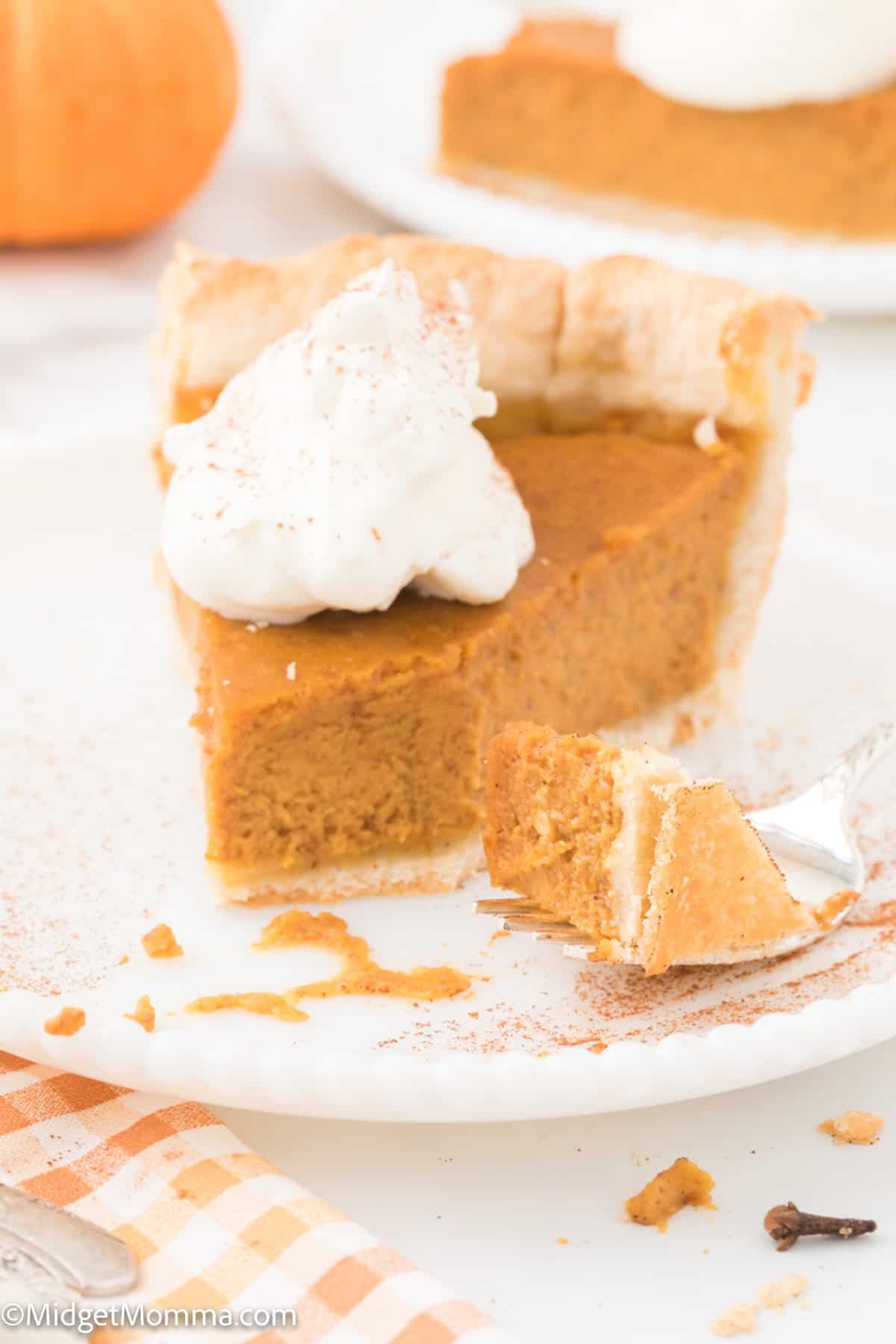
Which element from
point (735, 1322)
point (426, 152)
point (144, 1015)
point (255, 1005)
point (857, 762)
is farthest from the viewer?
point (426, 152)

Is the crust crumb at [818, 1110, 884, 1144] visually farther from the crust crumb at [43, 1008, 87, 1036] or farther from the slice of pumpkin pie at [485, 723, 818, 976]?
the crust crumb at [43, 1008, 87, 1036]

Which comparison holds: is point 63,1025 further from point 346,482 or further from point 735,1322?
point 346,482

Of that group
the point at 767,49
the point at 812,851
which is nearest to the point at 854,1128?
the point at 812,851

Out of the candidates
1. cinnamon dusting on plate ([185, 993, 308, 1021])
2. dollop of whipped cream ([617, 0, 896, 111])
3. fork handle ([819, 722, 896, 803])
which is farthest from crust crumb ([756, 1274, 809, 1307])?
dollop of whipped cream ([617, 0, 896, 111])

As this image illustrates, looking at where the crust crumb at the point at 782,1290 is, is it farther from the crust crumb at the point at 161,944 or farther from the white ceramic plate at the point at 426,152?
the white ceramic plate at the point at 426,152

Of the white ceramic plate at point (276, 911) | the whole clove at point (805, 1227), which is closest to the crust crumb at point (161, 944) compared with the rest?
the white ceramic plate at point (276, 911)

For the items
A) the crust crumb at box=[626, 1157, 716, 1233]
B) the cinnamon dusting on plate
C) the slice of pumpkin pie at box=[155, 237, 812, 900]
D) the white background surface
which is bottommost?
the white background surface

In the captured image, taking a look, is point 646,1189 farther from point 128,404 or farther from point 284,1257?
point 128,404
